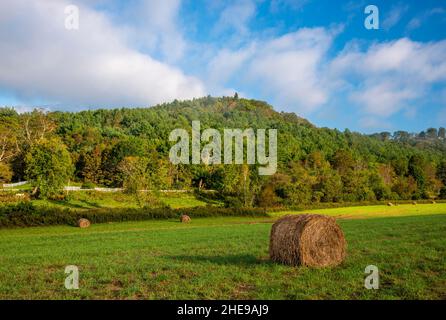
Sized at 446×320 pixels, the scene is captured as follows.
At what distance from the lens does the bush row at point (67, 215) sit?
3750 centimetres

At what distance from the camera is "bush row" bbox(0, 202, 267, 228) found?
37.5 meters

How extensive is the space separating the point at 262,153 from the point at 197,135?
27161 millimetres

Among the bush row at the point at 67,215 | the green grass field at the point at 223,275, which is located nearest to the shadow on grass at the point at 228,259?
the green grass field at the point at 223,275

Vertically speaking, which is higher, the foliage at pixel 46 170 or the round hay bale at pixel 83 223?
the foliage at pixel 46 170

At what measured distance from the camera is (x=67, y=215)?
131 ft

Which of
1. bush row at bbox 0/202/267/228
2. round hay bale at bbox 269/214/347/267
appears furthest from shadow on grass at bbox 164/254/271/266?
bush row at bbox 0/202/267/228

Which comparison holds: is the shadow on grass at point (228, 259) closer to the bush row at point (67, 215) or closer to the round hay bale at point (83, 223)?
the round hay bale at point (83, 223)

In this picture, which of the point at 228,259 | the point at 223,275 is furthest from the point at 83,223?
the point at 223,275

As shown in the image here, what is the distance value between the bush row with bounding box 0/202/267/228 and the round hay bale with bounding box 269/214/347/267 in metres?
30.5

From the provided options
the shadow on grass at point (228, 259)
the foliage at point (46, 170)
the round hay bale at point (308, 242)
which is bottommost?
the shadow on grass at point (228, 259)

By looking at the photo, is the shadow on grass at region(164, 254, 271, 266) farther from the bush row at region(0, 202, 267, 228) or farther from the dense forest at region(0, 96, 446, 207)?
the dense forest at region(0, 96, 446, 207)

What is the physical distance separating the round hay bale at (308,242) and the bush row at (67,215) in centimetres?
3054
